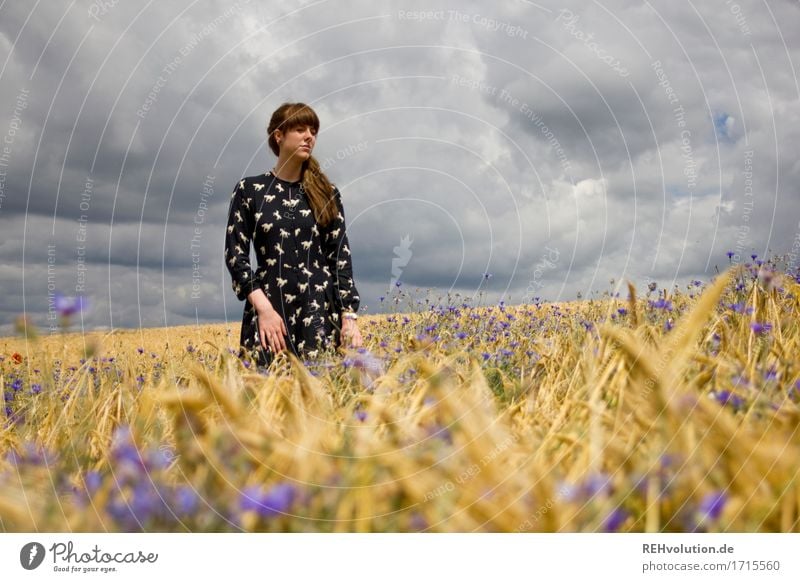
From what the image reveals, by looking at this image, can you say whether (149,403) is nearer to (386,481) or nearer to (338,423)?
(338,423)

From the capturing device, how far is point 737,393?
6.95ft

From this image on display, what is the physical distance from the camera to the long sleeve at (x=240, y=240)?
17.1ft

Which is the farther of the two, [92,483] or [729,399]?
Result: [729,399]

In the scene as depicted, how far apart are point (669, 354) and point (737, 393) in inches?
10.4

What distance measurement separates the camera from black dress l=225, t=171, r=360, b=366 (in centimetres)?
537

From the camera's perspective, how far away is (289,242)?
5.46m

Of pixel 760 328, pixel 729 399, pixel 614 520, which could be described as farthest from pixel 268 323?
pixel 614 520
